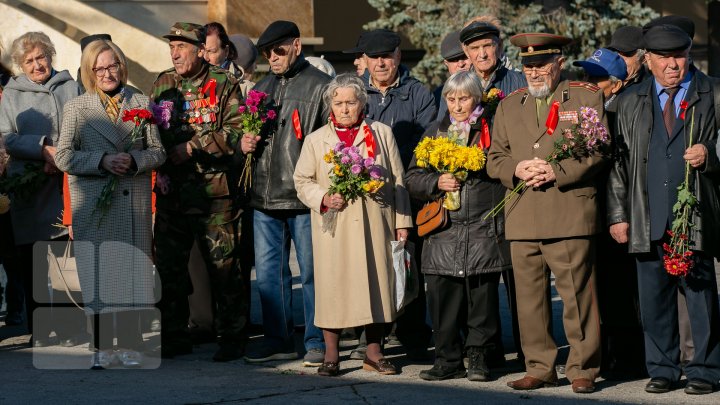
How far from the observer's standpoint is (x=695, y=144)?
7.92 metres

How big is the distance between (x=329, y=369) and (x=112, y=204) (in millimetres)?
1831

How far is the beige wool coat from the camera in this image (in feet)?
28.5

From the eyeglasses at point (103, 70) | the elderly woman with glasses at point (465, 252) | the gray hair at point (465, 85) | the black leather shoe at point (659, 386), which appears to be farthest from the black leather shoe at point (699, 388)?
the eyeglasses at point (103, 70)

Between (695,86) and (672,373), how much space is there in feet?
5.60

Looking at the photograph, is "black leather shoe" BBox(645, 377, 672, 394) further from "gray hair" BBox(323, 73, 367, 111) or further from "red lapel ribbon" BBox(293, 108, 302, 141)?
"red lapel ribbon" BBox(293, 108, 302, 141)

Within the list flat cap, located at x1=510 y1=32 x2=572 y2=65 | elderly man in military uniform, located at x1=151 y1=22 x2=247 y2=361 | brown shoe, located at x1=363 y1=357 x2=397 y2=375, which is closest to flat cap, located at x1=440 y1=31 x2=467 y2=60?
elderly man in military uniform, located at x1=151 y1=22 x2=247 y2=361

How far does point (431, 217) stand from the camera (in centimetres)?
861

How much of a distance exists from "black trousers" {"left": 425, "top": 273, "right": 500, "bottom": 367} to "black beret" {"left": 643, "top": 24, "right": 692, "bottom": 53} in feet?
5.64

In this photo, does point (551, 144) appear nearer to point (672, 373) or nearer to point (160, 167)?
point (672, 373)

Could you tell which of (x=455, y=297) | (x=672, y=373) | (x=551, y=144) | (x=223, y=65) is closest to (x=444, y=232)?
(x=455, y=297)

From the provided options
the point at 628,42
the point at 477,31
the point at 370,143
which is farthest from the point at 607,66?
the point at 370,143

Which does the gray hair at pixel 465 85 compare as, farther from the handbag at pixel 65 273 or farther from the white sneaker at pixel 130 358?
the handbag at pixel 65 273

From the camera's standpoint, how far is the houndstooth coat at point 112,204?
8.95m

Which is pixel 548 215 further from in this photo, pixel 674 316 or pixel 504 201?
pixel 674 316
